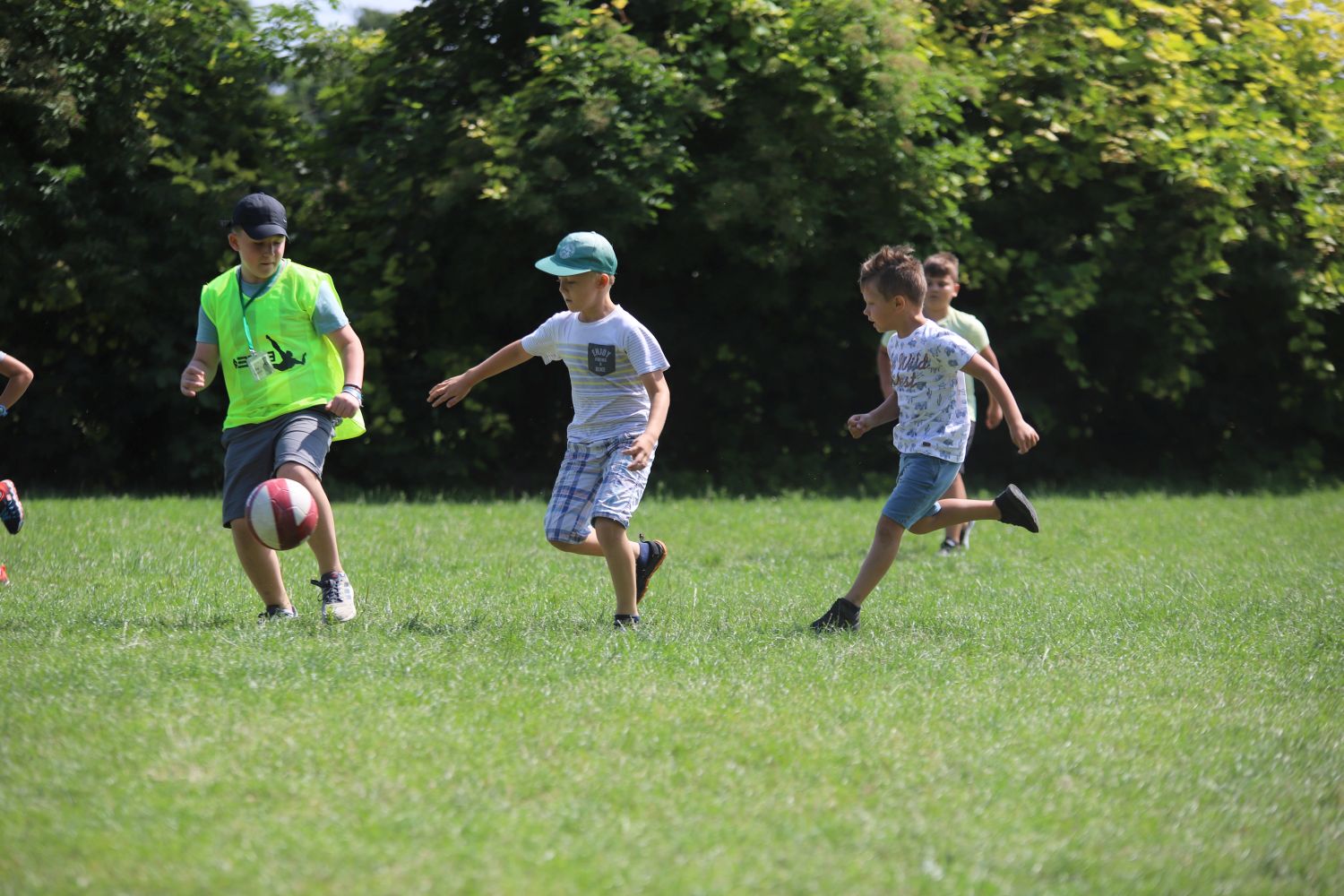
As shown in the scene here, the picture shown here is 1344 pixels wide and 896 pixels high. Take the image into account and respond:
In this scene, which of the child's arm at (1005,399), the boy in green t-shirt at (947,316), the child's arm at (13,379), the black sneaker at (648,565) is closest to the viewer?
the child's arm at (1005,399)

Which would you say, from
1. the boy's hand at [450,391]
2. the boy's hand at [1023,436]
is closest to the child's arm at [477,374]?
the boy's hand at [450,391]

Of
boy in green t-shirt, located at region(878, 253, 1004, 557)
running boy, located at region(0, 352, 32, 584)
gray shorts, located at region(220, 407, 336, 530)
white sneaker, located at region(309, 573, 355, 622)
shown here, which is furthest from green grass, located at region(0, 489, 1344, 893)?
boy in green t-shirt, located at region(878, 253, 1004, 557)

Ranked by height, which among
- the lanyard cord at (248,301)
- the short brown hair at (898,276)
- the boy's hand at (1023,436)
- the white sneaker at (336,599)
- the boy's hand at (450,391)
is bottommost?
the boy's hand at (1023,436)

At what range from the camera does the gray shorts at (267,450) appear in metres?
5.59

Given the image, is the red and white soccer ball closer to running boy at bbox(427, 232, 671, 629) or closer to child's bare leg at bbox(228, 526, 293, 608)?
child's bare leg at bbox(228, 526, 293, 608)

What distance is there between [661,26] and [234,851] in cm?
1034

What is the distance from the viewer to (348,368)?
5.64 meters

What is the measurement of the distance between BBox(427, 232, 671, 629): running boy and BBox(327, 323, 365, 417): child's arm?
1.03 feet

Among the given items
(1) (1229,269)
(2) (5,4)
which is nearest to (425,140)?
(2) (5,4)

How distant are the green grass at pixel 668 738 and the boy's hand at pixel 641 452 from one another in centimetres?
70

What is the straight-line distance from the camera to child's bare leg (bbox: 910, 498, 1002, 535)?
6.34 metres

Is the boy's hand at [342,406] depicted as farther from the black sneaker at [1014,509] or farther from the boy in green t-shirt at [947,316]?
the boy in green t-shirt at [947,316]

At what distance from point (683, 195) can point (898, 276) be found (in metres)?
6.39

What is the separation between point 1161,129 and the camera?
12.6 metres
